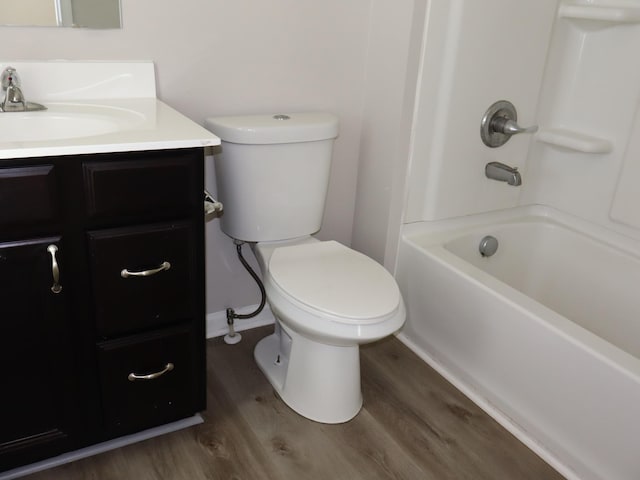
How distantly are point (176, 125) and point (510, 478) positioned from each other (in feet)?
4.22

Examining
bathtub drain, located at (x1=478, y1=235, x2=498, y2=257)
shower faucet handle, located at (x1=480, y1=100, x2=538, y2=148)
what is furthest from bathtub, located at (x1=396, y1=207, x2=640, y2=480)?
shower faucet handle, located at (x1=480, y1=100, x2=538, y2=148)

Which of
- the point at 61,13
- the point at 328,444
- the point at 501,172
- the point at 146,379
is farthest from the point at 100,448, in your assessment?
the point at 501,172

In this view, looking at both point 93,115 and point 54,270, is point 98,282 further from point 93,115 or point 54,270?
point 93,115

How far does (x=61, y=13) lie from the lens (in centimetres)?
153

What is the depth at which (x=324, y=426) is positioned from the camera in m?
1.73

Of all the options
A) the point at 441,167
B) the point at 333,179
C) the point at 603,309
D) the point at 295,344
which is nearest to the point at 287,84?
the point at 333,179

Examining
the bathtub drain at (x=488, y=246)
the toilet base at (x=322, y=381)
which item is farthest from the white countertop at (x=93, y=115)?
the bathtub drain at (x=488, y=246)

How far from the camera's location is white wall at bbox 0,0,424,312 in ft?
5.32

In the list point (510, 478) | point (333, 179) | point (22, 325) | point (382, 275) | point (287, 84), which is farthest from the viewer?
point (333, 179)

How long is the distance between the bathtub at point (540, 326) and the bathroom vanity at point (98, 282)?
2.80ft

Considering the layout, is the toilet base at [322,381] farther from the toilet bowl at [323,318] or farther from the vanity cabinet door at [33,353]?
the vanity cabinet door at [33,353]

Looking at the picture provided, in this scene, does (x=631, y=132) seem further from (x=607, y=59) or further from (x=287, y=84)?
(x=287, y=84)

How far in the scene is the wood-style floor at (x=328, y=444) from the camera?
1.55m

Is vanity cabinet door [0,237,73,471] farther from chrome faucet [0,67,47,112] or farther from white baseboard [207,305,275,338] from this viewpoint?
white baseboard [207,305,275,338]
